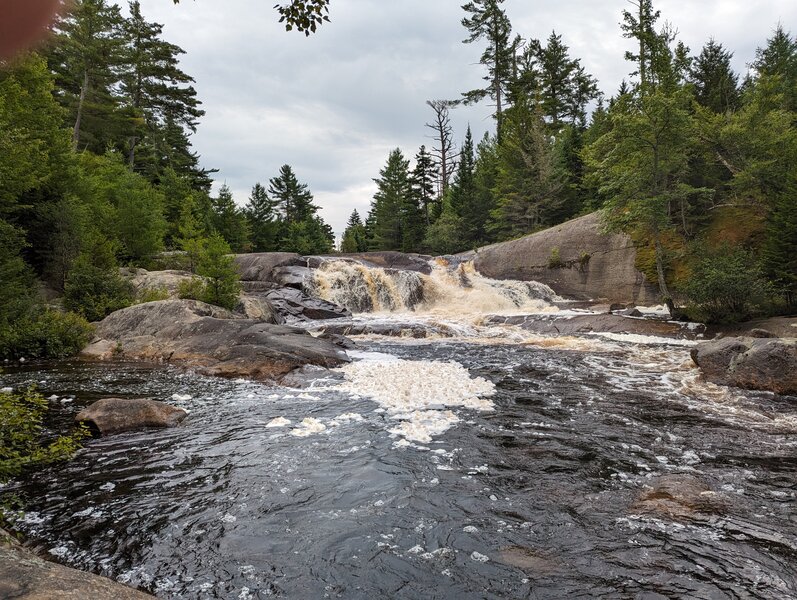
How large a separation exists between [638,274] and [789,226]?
7733 mm

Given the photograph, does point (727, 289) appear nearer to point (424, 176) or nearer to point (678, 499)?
point (678, 499)

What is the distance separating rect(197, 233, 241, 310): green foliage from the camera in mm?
17812

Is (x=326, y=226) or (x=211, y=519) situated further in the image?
(x=326, y=226)

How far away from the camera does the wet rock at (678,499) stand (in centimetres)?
471

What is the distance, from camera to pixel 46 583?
8.31ft

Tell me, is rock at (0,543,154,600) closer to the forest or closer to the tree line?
the forest

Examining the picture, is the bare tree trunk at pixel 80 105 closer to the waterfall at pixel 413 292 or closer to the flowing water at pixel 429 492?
the waterfall at pixel 413 292

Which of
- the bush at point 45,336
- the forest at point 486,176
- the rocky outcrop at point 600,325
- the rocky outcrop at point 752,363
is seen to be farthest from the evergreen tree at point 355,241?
the rocky outcrop at point 752,363

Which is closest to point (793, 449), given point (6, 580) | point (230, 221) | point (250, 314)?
point (6, 580)

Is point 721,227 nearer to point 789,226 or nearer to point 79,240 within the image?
point 789,226

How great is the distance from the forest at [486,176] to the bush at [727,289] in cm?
5

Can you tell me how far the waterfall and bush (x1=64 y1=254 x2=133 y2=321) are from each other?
32.5 ft

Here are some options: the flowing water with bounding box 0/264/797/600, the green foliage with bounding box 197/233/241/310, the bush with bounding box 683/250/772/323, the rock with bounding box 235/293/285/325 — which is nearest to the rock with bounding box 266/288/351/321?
the rock with bounding box 235/293/285/325

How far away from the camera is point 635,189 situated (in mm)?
18562
